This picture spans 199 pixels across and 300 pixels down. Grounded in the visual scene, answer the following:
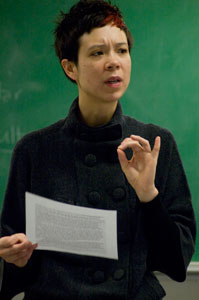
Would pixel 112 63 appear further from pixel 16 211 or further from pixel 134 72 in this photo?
pixel 134 72

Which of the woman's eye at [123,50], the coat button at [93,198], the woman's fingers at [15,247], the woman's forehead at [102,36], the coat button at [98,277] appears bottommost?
the coat button at [98,277]

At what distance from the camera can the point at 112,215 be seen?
100 centimetres

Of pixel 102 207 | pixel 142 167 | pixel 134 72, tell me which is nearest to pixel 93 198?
pixel 102 207

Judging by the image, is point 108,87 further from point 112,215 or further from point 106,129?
point 112,215

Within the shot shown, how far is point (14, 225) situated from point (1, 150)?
0.89 metres

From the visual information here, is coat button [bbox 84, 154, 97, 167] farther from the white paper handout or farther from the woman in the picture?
the white paper handout

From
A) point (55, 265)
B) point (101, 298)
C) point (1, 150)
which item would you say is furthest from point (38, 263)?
point (1, 150)

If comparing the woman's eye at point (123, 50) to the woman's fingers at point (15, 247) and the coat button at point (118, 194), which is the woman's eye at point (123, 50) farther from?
the woman's fingers at point (15, 247)

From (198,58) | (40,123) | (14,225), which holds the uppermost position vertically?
(198,58)

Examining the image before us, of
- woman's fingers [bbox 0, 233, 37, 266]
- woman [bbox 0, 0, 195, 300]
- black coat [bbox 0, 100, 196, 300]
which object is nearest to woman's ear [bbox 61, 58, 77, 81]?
woman [bbox 0, 0, 195, 300]

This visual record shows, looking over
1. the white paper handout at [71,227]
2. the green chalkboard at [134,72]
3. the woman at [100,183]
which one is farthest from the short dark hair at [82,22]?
the green chalkboard at [134,72]

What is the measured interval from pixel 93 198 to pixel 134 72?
1033 millimetres

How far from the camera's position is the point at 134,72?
1.98 m

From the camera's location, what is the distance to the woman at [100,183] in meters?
1.06
